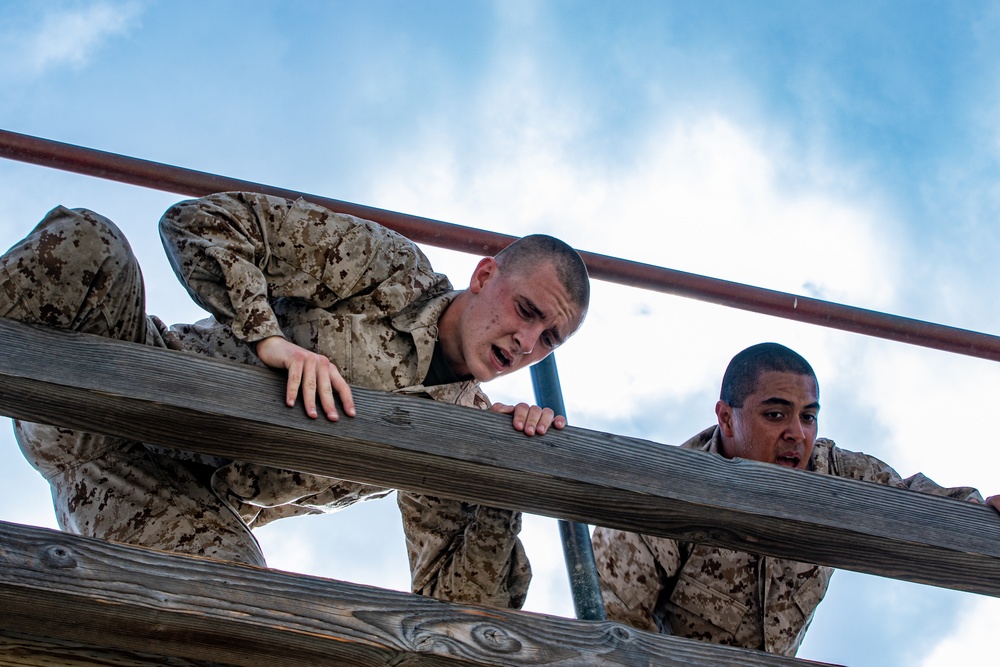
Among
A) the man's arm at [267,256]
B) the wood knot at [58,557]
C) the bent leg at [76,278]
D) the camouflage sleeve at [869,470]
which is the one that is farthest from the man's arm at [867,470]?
the wood knot at [58,557]

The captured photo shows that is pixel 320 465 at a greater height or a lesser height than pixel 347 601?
greater

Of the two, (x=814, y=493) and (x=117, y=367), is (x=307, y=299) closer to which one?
(x=117, y=367)

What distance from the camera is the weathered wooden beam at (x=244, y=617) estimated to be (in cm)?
159

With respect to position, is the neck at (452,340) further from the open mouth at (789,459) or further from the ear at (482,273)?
the open mouth at (789,459)

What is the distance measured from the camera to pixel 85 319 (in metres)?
2.01

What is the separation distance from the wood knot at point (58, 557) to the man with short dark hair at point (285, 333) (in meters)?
0.46

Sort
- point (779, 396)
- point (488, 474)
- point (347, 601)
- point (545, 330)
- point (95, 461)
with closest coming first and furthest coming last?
1. point (347, 601)
2. point (488, 474)
3. point (95, 461)
4. point (545, 330)
5. point (779, 396)

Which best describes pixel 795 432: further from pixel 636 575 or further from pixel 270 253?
pixel 270 253

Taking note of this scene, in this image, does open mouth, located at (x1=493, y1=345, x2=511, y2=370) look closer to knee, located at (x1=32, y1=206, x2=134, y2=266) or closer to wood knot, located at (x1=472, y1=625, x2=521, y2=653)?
knee, located at (x1=32, y1=206, x2=134, y2=266)

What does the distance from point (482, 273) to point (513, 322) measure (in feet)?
0.84

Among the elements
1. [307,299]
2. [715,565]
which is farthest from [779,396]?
[307,299]

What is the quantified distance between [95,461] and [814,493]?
145 cm

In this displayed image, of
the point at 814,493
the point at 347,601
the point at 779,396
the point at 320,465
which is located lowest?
the point at 347,601

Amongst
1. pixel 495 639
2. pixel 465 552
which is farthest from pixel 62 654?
pixel 465 552
